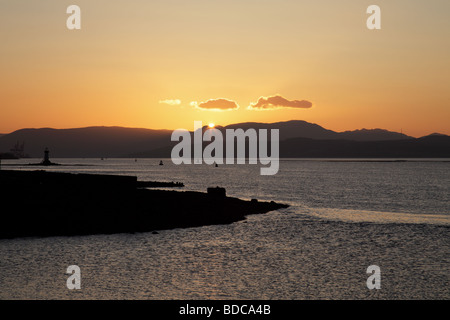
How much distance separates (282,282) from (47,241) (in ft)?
55.8

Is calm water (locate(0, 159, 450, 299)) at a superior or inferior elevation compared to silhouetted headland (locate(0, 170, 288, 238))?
inferior

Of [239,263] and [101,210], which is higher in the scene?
[101,210]

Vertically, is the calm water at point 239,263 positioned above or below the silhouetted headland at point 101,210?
below

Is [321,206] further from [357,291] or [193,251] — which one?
[357,291]

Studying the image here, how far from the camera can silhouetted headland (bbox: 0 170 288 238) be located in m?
36.2

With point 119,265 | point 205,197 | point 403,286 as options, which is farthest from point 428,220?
point 119,265

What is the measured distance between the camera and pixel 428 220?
5000 centimetres

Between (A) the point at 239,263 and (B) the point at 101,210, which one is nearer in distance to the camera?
(A) the point at 239,263

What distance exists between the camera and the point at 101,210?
41.9 metres

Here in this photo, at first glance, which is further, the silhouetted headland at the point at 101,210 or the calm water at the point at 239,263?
the silhouetted headland at the point at 101,210

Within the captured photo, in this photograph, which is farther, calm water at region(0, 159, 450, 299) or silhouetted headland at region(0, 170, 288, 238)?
silhouetted headland at region(0, 170, 288, 238)

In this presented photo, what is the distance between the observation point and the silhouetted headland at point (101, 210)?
119 ft
